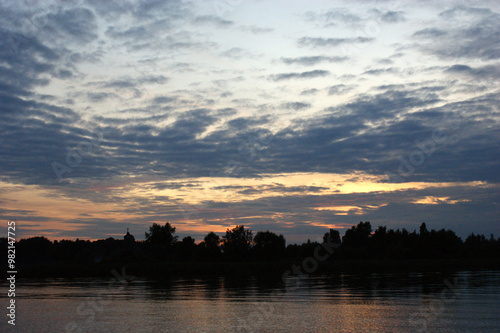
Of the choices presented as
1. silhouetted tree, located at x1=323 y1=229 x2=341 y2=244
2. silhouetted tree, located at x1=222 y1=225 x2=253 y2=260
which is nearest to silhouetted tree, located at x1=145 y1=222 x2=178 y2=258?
silhouetted tree, located at x1=222 y1=225 x2=253 y2=260

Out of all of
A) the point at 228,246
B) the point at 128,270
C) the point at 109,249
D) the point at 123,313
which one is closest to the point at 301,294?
the point at 123,313

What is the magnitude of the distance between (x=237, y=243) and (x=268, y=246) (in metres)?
9.82

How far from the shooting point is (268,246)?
131875mm

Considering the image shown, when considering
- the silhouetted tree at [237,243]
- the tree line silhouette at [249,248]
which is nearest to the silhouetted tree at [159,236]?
the tree line silhouette at [249,248]

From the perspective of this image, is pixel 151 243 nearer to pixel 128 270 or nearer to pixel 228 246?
pixel 228 246

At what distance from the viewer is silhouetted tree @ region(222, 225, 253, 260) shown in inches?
5098

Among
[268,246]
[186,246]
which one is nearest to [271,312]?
[268,246]

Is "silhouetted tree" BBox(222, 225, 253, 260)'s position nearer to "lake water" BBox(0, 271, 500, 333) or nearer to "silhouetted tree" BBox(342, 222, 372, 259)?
"silhouetted tree" BBox(342, 222, 372, 259)

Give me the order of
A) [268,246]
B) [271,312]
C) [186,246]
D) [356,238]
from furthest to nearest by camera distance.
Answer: [356,238]
[186,246]
[268,246]
[271,312]

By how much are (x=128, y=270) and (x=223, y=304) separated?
193 ft

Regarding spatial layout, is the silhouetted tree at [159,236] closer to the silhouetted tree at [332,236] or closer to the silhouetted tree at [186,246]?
the silhouetted tree at [186,246]

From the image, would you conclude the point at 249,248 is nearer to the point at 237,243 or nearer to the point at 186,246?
the point at 237,243

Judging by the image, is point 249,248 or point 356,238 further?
point 356,238

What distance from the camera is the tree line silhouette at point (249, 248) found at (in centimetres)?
12594
